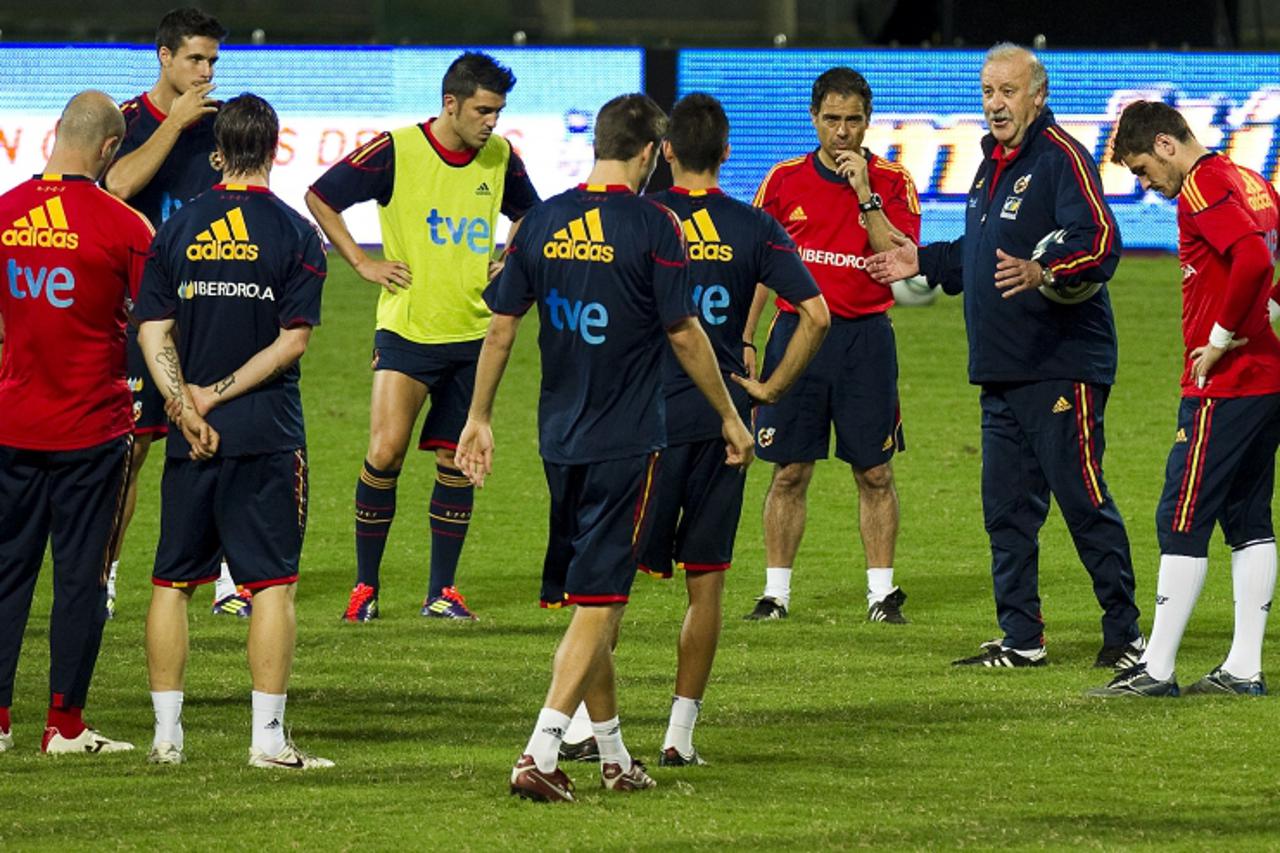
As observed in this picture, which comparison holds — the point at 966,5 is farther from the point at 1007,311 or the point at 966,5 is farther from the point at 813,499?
the point at 1007,311

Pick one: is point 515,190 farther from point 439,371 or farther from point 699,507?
point 699,507

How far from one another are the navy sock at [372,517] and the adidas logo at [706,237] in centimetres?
367

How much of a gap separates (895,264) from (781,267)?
2224 mm

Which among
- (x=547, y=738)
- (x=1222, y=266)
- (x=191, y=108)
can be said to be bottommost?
(x=547, y=738)

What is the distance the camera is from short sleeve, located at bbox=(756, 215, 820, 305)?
6.98 metres

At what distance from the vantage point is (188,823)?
6277 mm

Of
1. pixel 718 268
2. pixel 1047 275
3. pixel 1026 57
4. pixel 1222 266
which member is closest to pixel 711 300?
pixel 718 268

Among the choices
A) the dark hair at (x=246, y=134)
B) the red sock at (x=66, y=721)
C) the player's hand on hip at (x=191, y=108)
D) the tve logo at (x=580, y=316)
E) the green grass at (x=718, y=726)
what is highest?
the player's hand on hip at (x=191, y=108)

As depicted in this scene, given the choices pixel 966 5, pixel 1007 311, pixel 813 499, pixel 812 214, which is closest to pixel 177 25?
pixel 812 214

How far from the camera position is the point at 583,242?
6.54m

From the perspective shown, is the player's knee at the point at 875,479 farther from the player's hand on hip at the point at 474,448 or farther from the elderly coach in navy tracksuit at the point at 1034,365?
the player's hand on hip at the point at 474,448

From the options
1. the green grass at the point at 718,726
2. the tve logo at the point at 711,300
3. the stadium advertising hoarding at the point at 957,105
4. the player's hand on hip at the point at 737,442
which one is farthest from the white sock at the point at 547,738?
the stadium advertising hoarding at the point at 957,105

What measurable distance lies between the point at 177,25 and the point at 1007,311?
3775 millimetres

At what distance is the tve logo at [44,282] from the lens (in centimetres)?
731
